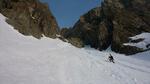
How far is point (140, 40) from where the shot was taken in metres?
82.5

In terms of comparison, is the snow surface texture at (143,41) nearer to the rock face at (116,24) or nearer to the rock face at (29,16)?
the rock face at (116,24)

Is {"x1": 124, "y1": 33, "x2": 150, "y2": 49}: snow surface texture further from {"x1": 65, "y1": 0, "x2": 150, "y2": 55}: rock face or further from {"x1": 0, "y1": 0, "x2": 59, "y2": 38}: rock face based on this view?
{"x1": 0, "y1": 0, "x2": 59, "y2": 38}: rock face

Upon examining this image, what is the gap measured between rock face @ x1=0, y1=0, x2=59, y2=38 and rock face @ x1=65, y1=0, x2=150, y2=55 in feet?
89.7

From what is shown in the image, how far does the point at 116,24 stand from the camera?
9562 cm

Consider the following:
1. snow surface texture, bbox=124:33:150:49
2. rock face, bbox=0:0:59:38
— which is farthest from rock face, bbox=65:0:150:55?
rock face, bbox=0:0:59:38

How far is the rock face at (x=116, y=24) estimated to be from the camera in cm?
9181

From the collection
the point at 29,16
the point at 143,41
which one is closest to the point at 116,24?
the point at 143,41

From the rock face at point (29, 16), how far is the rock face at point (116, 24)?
27340mm

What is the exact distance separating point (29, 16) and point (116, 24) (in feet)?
163

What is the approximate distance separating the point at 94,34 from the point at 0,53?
83.3 meters

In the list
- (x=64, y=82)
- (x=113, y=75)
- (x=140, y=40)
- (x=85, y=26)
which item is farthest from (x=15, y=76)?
(x=85, y=26)

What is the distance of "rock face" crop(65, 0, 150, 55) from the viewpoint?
91812mm

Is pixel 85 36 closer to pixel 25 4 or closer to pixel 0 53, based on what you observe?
pixel 25 4

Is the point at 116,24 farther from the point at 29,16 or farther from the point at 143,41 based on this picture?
the point at 29,16
